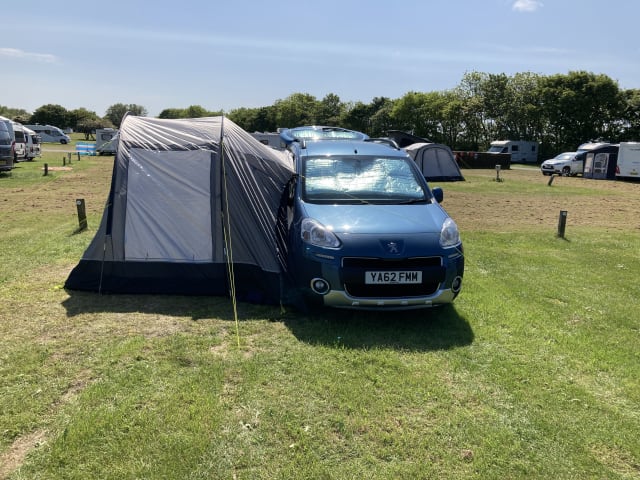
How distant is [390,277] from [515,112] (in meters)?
51.0

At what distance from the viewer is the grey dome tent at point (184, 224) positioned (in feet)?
18.4

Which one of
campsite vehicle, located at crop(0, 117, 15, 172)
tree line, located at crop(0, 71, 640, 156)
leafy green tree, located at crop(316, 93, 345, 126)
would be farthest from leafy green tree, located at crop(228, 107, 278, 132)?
campsite vehicle, located at crop(0, 117, 15, 172)

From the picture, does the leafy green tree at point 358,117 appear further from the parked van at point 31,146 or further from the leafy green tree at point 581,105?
the parked van at point 31,146

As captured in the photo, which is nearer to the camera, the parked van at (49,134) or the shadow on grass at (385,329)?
the shadow on grass at (385,329)

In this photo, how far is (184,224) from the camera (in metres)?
5.68

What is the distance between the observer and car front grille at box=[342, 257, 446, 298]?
466 centimetres

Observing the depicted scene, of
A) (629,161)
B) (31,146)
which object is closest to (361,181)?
(629,161)

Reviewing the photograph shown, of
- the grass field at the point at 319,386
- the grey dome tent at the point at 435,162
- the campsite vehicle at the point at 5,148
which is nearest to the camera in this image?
the grass field at the point at 319,386

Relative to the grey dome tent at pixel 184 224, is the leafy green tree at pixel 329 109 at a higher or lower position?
higher

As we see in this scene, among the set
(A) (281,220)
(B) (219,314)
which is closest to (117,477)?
(B) (219,314)

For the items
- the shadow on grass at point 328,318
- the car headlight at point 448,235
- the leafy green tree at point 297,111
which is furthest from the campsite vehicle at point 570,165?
the leafy green tree at point 297,111

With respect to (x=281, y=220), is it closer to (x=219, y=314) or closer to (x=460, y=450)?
(x=219, y=314)

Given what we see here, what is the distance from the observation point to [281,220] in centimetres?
579

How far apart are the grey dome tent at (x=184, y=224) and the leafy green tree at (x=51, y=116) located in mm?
95270
